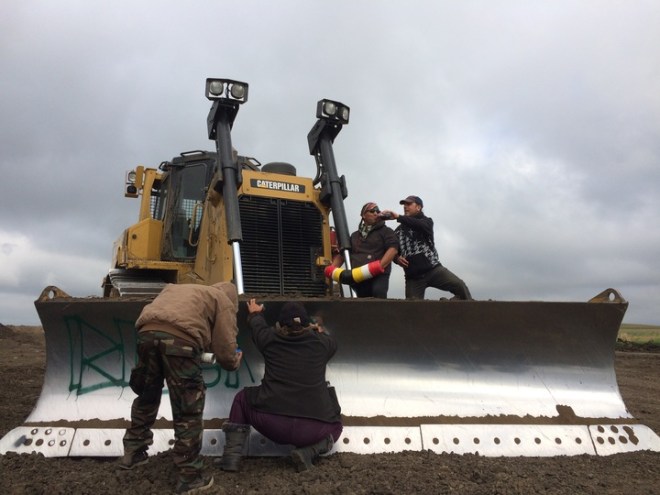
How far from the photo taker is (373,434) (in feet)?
11.4

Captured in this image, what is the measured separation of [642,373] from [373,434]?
417 inches

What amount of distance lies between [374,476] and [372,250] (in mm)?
2588

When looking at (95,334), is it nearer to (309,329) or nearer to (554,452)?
(309,329)

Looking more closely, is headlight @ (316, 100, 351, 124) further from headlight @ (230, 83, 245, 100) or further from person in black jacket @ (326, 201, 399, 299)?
person in black jacket @ (326, 201, 399, 299)

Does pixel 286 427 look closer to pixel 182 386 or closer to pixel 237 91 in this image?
pixel 182 386

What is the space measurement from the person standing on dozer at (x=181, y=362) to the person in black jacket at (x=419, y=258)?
240cm

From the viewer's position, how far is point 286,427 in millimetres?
3146

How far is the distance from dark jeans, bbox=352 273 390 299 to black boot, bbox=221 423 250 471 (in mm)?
2037

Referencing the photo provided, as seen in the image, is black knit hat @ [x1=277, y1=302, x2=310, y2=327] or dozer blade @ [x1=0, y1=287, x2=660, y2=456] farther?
dozer blade @ [x1=0, y1=287, x2=660, y2=456]

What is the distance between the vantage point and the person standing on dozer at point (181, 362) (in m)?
2.83

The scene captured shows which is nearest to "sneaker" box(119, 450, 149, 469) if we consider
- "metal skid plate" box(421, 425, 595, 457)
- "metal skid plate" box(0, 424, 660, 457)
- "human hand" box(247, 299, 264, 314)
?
"metal skid plate" box(0, 424, 660, 457)

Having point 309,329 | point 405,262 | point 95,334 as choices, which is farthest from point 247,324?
point 405,262

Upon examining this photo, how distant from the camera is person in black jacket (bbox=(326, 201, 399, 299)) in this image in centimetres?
486

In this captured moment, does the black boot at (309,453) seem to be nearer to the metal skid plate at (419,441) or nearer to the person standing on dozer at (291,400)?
the person standing on dozer at (291,400)
